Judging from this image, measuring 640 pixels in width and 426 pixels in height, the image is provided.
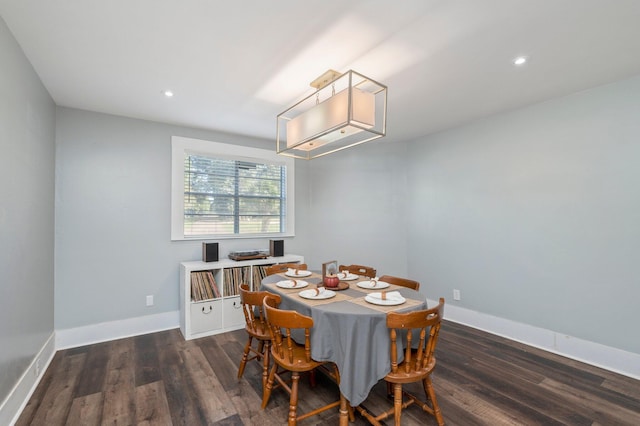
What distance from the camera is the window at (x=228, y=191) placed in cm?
372

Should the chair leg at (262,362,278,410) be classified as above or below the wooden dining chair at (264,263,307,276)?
below

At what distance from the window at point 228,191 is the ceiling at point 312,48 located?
0.93 metres

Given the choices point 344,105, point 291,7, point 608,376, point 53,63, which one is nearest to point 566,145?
point 608,376

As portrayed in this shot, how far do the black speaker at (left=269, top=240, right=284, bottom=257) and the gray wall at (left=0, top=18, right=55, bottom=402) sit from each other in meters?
2.30

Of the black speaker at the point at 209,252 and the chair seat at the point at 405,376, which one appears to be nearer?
the chair seat at the point at 405,376

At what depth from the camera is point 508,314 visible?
130 inches

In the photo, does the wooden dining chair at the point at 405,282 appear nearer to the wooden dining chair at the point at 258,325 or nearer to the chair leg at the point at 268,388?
the wooden dining chair at the point at 258,325

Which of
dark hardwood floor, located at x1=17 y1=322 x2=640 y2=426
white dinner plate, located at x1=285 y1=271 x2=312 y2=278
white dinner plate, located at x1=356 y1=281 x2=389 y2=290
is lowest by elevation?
dark hardwood floor, located at x1=17 y1=322 x2=640 y2=426

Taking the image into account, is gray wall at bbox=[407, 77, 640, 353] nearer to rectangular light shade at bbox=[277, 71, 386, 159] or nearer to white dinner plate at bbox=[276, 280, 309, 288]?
rectangular light shade at bbox=[277, 71, 386, 159]

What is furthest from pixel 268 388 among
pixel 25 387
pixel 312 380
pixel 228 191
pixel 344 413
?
pixel 228 191

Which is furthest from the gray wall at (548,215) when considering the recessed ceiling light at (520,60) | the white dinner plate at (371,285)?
the white dinner plate at (371,285)

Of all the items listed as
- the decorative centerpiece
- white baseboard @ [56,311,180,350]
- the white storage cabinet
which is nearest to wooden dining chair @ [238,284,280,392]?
the decorative centerpiece

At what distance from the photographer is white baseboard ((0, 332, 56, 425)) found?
187 cm

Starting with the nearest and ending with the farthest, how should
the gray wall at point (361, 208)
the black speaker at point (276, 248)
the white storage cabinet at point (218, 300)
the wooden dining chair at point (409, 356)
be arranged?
the wooden dining chair at point (409, 356), the white storage cabinet at point (218, 300), the black speaker at point (276, 248), the gray wall at point (361, 208)
